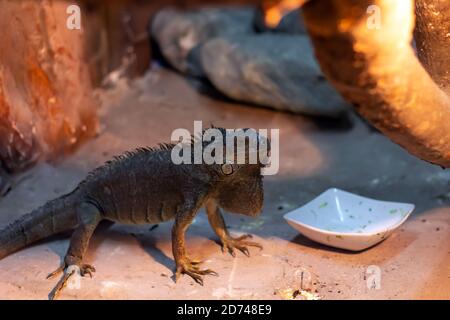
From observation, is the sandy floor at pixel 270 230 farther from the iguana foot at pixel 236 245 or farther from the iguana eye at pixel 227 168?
the iguana eye at pixel 227 168

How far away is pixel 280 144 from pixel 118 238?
7.21 ft

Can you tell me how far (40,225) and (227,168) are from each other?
1260mm

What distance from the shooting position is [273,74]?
654 cm

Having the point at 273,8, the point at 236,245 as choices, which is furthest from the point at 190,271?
the point at 273,8

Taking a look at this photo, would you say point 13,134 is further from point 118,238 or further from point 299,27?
point 299,27

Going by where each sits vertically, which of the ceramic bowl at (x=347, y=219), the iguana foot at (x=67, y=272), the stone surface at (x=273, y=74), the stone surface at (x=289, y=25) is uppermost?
the stone surface at (x=289, y=25)

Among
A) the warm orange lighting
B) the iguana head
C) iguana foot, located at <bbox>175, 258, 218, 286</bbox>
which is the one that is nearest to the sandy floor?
iguana foot, located at <bbox>175, 258, 218, 286</bbox>

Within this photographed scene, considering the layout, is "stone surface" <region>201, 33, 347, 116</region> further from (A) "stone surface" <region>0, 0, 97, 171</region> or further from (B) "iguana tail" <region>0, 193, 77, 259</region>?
(B) "iguana tail" <region>0, 193, 77, 259</region>

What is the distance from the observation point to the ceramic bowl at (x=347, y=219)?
4.09 m

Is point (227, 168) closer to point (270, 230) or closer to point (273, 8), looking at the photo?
point (270, 230)

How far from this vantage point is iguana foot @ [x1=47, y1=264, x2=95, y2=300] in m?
3.61

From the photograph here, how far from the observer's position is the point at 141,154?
4.13 meters

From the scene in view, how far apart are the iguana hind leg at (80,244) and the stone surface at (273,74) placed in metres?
2.93

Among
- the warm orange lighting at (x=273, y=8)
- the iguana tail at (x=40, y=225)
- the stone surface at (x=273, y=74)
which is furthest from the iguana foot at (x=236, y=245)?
the stone surface at (x=273, y=74)
